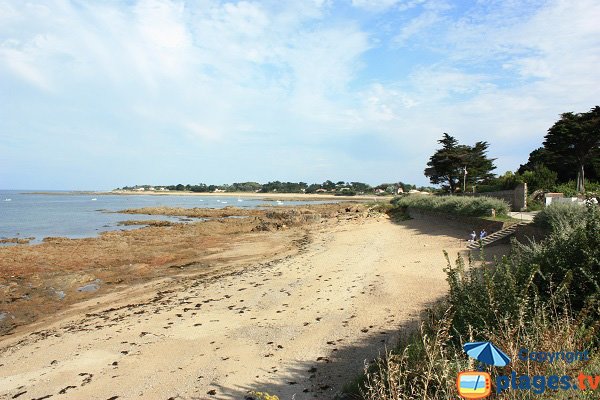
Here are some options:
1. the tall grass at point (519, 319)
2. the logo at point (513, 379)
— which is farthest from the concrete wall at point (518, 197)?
the logo at point (513, 379)

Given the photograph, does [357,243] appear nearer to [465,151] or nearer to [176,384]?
[176,384]

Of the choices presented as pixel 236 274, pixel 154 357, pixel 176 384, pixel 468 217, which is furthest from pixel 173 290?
pixel 468 217

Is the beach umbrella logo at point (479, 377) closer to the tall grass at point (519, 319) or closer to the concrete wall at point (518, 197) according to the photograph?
the tall grass at point (519, 319)

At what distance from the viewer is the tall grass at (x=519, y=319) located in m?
3.53

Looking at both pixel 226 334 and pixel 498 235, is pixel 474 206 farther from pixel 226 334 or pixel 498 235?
pixel 226 334

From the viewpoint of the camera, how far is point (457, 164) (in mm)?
43875

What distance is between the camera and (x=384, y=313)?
29.8 ft

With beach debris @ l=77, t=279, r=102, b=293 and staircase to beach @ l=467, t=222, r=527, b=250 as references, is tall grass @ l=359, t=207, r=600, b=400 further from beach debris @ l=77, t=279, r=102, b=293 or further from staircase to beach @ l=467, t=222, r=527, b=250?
beach debris @ l=77, t=279, r=102, b=293

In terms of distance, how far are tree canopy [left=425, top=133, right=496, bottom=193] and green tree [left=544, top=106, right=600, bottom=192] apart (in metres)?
11.0

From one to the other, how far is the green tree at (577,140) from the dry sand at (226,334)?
22.5m

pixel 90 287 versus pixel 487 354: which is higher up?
pixel 487 354

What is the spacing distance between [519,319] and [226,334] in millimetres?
6480

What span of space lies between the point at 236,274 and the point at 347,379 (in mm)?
10403

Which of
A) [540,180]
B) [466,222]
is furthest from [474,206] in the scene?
[540,180]
